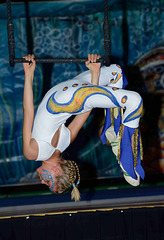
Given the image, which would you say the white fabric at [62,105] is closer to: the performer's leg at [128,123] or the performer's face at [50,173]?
the performer's leg at [128,123]

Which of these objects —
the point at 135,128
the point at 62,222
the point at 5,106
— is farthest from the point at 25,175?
the point at 135,128

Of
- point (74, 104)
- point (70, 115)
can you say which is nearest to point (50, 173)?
point (70, 115)

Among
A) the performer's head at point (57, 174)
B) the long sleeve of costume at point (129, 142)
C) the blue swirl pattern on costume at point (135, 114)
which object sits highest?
the blue swirl pattern on costume at point (135, 114)

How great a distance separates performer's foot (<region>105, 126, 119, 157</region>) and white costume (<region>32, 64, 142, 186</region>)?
202 millimetres

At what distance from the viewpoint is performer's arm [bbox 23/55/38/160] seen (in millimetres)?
2336

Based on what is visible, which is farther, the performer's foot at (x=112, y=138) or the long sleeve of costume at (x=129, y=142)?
the performer's foot at (x=112, y=138)

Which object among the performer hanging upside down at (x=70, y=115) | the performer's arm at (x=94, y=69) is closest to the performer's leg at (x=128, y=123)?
the performer hanging upside down at (x=70, y=115)

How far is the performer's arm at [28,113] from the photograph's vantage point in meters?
2.34

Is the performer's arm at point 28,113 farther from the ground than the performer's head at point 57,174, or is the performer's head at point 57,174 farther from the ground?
the performer's arm at point 28,113

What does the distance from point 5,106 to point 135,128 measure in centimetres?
276

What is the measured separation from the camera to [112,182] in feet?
16.6

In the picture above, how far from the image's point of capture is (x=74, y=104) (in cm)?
235

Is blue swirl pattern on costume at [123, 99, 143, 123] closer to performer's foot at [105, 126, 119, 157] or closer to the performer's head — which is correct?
performer's foot at [105, 126, 119, 157]

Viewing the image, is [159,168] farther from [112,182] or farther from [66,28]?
[66,28]
